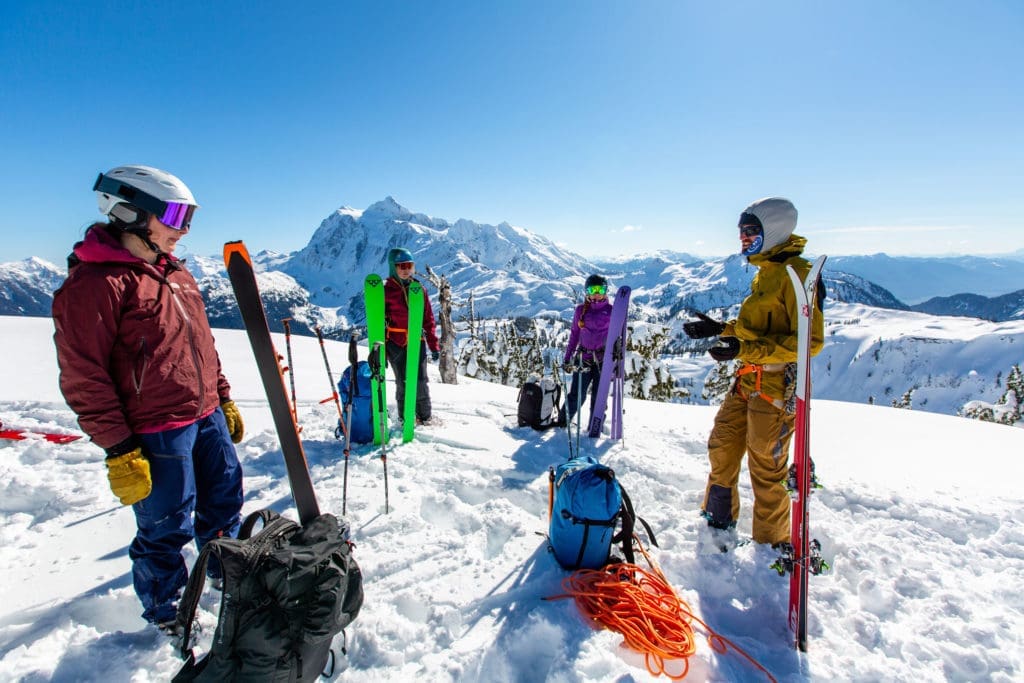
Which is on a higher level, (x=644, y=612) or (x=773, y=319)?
(x=773, y=319)

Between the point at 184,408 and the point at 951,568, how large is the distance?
5.99 metres

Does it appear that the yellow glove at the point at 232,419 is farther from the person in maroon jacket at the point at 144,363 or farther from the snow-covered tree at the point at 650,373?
the snow-covered tree at the point at 650,373

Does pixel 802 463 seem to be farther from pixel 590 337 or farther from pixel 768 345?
pixel 590 337

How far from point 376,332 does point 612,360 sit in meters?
3.62

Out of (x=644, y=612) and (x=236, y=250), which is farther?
(x=644, y=612)

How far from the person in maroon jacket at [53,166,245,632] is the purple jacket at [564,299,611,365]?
5.25 m

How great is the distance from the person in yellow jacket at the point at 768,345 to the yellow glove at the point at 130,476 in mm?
3738

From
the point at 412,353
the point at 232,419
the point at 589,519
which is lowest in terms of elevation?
the point at 589,519

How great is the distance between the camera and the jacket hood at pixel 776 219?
364 cm

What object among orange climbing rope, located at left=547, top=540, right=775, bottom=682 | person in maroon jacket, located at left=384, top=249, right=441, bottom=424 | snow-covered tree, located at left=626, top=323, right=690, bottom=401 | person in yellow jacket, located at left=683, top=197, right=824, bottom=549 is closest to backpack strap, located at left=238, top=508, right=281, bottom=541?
orange climbing rope, located at left=547, top=540, right=775, bottom=682

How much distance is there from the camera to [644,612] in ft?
9.91

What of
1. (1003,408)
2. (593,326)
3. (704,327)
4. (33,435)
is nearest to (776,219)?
(704,327)

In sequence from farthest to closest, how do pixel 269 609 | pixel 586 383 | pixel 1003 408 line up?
pixel 1003 408 → pixel 586 383 → pixel 269 609

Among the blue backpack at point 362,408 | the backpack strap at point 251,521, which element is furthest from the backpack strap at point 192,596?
the blue backpack at point 362,408
